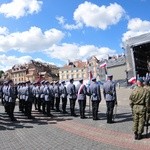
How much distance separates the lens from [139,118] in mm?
10750

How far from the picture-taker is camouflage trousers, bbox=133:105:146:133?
34.9ft

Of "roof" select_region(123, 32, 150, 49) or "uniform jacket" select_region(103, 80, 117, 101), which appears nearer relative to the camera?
"uniform jacket" select_region(103, 80, 117, 101)

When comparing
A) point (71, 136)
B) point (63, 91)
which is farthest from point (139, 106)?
point (63, 91)

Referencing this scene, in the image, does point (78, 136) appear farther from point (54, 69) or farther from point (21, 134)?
point (54, 69)

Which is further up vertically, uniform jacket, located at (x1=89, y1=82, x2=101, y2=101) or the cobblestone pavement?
uniform jacket, located at (x1=89, y1=82, x2=101, y2=101)

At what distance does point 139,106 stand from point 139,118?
1.21 feet

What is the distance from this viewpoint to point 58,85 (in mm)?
20688

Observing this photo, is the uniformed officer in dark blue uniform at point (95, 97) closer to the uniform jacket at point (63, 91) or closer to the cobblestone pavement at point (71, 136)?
the cobblestone pavement at point (71, 136)

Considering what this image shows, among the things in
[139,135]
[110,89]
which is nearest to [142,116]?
[139,135]

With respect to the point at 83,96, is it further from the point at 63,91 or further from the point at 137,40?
the point at 137,40

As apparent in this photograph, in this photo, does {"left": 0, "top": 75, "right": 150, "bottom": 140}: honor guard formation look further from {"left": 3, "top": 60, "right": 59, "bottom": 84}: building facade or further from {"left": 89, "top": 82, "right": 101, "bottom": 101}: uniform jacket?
{"left": 3, "top": 60, "right": 59, "bottom": 84}: building facade

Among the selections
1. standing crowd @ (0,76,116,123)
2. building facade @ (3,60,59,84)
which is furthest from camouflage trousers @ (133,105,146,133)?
building facade @ (3,60,59,84)

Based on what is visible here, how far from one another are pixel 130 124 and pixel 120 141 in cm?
327

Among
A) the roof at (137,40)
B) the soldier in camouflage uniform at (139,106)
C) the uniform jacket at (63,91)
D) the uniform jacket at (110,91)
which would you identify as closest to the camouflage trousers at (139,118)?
the soldier in camouflage uniform at (139,106)
